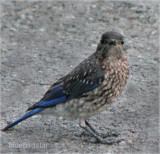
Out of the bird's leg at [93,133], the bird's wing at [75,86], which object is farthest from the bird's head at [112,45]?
the bird's leg at [93,133]

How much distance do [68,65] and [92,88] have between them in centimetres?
230

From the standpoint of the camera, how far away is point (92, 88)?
5340mm

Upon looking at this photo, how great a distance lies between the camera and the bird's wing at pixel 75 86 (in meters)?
5.42

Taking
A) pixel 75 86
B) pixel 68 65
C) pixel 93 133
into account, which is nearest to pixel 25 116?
pixel 75 86

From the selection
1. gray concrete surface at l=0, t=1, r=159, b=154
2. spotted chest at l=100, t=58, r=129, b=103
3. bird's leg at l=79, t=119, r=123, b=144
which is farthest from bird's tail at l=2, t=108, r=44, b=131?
spotted chest at l=100, t=58, r=129, b=103

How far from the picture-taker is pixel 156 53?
7.82m

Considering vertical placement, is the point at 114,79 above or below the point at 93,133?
above

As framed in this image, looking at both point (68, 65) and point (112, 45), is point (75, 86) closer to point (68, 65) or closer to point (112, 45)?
point (112, 45)

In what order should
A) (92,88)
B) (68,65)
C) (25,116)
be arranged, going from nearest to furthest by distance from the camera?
(92,88)
(25,116)
(68,65)

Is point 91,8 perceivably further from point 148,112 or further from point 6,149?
point 6,149

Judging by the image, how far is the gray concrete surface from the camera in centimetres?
541

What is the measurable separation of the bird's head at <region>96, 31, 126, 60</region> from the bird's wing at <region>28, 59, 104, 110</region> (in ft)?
0.78

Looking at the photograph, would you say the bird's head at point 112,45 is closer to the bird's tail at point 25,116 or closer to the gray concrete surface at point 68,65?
the gray concrete surface at point 68,65

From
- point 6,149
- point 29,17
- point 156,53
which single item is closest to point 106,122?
point 6,149
